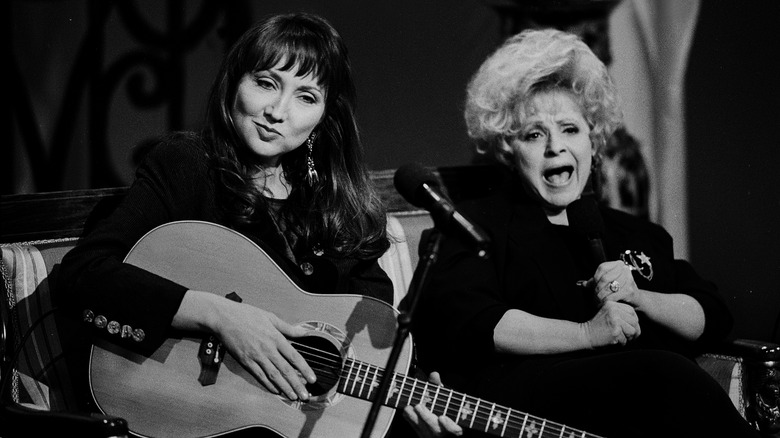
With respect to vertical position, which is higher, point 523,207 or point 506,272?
point 523,207

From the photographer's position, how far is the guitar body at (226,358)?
229 centimetres

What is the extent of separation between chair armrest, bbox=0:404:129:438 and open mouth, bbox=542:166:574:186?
1.53m

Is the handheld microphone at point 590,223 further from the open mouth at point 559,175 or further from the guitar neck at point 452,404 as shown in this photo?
the guitar neck at point 452,404

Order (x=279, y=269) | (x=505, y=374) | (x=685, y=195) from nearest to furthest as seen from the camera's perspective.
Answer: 1. (x=279, y=269)
2. (x=505, y=374)
3. (x=685, y=195)

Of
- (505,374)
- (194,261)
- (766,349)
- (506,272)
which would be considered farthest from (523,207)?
(194,261)

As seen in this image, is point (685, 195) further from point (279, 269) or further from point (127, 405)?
point (127, 405)

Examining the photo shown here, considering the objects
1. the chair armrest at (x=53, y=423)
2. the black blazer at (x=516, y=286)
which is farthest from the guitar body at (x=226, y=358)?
the black blazer at (x=516, y=286)

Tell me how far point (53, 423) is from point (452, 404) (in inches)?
38.3

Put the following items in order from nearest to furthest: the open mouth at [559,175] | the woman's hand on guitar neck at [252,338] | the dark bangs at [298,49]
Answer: the woman's hand on guitar neck at [252,338], the dark bangs at [298,49], the open mouth at [559,175]

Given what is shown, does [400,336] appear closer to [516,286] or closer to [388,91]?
[516,286]

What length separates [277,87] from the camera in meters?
2.58

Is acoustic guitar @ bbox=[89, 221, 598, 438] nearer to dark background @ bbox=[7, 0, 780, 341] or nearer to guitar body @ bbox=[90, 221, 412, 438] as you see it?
guitar body @ bbox=[90, 221, 412, 438]

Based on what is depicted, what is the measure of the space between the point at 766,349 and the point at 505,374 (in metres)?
0.83

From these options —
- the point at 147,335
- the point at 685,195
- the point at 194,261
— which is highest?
the point at 685,195
